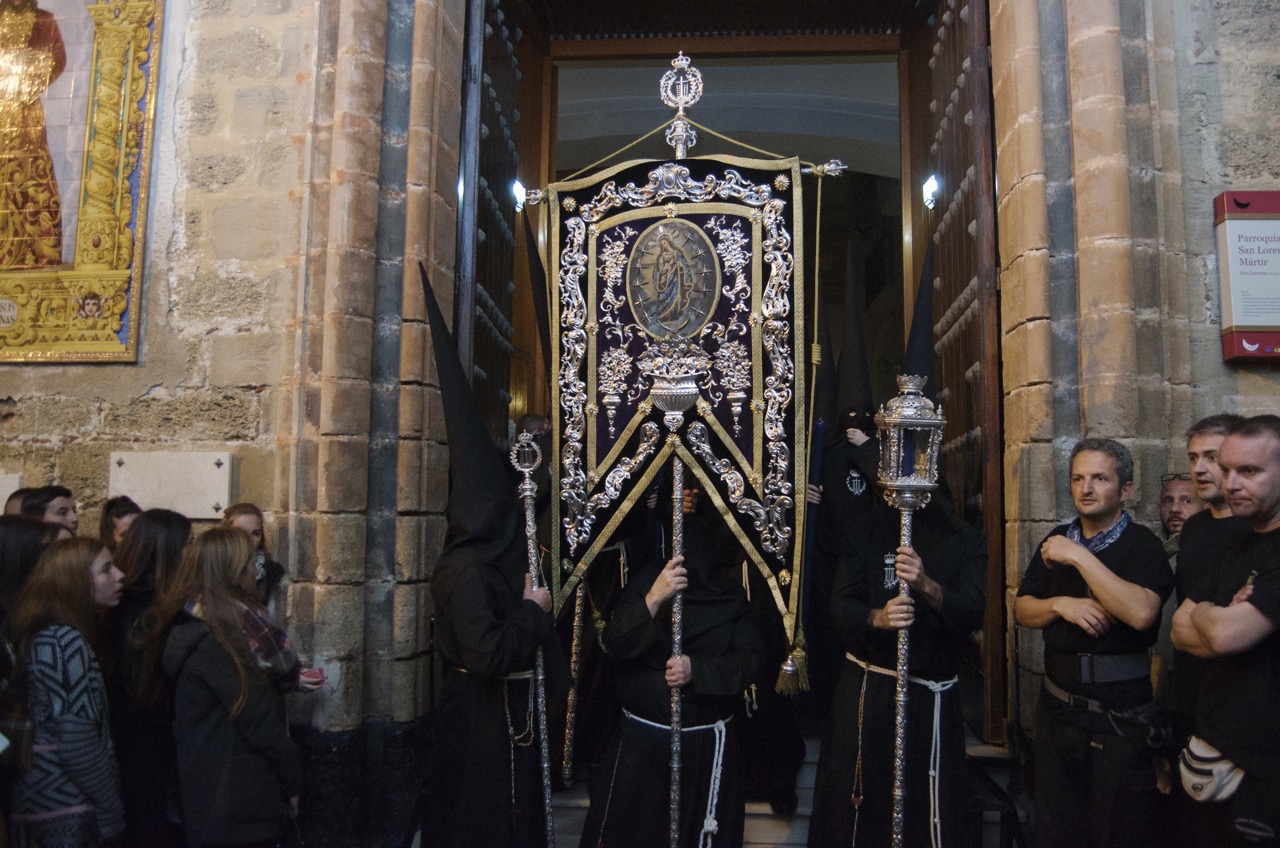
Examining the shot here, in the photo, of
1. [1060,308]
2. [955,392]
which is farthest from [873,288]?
[1060,308]

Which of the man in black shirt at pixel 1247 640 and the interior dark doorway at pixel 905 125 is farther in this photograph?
the interior dark doorway at pixel 905 125

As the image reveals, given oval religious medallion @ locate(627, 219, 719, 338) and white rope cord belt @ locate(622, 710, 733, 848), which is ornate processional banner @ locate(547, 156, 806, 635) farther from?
white rope cord belt @ locate(622, 710, 733, 848)

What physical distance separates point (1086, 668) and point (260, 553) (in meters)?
3.29

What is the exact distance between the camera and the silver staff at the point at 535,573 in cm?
364

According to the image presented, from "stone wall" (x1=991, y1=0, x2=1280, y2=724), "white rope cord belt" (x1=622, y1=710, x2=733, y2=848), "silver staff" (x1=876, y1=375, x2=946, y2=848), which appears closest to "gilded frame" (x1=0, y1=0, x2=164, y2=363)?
"white rope cord belt" (x1=622, y1=710, x2=733, y2=848)

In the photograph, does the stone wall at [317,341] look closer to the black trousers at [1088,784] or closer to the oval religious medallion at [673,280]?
the oval religious medallion at [673,280]

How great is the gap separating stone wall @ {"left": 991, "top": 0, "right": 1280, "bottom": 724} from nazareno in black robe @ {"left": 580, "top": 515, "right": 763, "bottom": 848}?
4.55ft

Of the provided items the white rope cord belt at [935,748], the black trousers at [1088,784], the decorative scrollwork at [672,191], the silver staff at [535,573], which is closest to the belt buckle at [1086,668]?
the black trousers at [1088,784]

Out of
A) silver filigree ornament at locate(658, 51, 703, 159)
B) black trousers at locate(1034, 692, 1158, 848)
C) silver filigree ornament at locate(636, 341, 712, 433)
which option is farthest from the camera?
silver filigree ornament at locate(658, 51, 703, 159)

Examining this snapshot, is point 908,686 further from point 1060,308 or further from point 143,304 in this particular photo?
point 143,304

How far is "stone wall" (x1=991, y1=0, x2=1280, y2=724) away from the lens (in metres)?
4.07

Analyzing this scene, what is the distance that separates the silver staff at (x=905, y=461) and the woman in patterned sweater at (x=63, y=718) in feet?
8.42

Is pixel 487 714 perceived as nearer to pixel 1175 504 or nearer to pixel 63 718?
pixel 63 718

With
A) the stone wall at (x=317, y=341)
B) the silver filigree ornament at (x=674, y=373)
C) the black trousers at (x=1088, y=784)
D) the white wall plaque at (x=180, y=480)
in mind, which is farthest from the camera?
the white wall plaque at (x=180, y=480)
